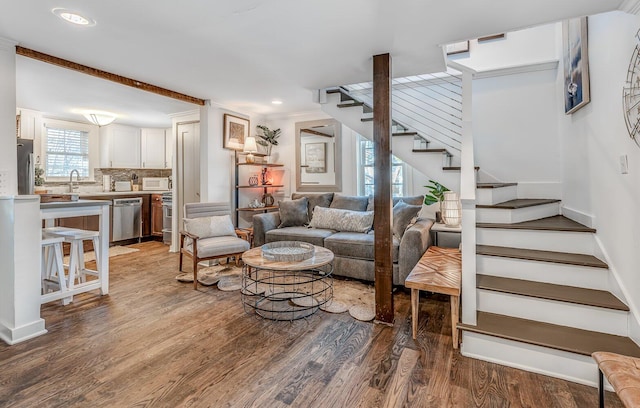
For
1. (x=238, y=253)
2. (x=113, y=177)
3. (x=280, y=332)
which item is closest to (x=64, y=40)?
(x=238, y=253)

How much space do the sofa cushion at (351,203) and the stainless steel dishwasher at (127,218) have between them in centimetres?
393

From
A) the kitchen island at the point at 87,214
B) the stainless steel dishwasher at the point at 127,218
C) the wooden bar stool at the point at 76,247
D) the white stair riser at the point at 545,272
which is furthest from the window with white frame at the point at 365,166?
the stainless steel dishwasher at the point at 127,218

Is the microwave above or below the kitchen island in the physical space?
above

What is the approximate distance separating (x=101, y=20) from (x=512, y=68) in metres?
4.09

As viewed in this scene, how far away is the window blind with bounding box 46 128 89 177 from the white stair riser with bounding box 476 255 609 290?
673 centimetres

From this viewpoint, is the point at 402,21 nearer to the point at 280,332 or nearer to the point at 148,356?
the point at 280,332

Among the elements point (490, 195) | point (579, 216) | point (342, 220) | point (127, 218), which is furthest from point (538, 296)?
point (127, 218)

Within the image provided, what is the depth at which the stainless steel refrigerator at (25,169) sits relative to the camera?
390 centimetres

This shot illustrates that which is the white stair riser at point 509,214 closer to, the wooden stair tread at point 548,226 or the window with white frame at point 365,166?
the wooden stair tread at point 548,226

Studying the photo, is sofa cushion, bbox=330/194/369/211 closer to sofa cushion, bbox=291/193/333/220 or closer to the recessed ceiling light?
sofa cushion, bbox=291/193/333/220

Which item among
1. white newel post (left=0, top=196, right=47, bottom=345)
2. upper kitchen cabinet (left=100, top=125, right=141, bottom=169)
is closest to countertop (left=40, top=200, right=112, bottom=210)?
white newel post (left=0, top=196, right=47, bottom=345)

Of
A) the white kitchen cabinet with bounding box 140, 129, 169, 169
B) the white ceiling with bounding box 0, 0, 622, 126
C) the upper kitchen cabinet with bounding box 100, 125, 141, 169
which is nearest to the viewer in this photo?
the white ceiling with bounding box 0, 0, 622, 126

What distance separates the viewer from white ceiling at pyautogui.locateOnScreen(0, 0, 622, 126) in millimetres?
2076

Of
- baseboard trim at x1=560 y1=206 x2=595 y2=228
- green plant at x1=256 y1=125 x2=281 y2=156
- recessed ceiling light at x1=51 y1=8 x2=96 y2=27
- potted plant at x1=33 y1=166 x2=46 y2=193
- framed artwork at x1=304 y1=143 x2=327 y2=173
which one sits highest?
recessed ceiling light at x1=51 y1=8 x2=96 y2=27
